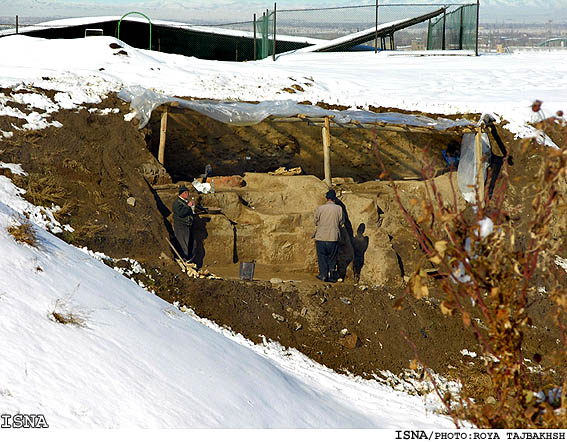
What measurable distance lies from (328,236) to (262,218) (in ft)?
6.21

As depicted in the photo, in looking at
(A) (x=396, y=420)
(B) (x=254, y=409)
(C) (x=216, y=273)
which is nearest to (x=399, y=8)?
(C) (x=216, y=273)

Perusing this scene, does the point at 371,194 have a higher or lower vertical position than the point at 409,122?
lower

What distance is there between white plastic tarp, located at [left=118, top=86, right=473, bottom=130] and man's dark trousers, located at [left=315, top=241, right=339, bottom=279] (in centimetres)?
302

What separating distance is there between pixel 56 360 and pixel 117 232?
6723 millimetres

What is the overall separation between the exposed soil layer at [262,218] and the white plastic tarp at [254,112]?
1.86 ft

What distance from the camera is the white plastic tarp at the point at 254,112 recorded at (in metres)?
13.6

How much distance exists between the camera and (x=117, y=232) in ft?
→ 36.8

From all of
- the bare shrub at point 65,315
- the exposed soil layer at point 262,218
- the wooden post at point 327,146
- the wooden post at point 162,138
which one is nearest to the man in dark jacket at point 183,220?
the exposed soil layer at point 262,218

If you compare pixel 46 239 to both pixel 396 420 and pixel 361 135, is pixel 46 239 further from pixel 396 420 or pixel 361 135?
pixel 361 135

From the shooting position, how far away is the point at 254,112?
539 inches

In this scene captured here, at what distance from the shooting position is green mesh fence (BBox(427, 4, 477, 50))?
21.8 m

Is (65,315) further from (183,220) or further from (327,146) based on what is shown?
(327,146)

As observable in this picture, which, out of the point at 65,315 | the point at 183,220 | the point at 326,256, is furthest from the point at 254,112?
the point at 65,315

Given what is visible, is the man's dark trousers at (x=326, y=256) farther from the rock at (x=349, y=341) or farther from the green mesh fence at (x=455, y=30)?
the green mesh fence at (x=455, y=30)
